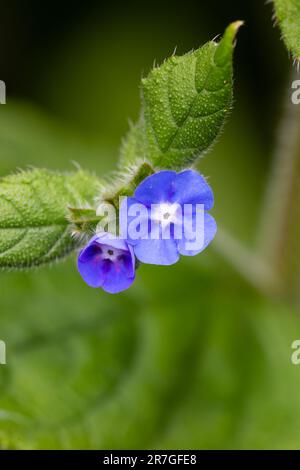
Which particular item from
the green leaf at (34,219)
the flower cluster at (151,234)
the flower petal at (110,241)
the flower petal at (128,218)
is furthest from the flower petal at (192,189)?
the green leaf at (34,219)

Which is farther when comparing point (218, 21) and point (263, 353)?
point (218, 21)

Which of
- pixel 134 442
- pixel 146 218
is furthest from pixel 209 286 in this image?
pixel 146 218

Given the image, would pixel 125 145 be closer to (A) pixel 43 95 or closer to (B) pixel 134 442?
(B) pixel 134 442

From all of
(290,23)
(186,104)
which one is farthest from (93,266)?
(290,23)

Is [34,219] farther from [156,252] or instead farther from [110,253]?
[156,252]

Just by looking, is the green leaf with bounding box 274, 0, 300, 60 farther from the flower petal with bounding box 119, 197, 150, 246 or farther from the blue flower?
the flower petal with bounding box 119, 197, 150, 246
